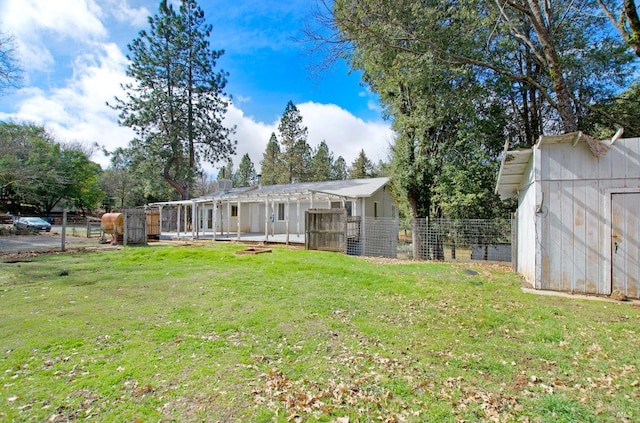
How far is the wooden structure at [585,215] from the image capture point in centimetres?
614

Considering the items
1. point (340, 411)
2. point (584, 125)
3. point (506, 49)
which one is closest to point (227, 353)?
point (340, 411)

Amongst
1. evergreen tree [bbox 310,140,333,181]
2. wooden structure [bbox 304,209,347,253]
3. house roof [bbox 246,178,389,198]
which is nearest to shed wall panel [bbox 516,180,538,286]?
wooden structure [bbox 304,209,347,253]

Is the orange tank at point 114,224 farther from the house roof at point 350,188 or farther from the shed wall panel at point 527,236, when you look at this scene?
the shed wall panel at point 527,236

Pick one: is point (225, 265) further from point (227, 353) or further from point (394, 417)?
point (394, 417)

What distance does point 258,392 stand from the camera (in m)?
2.83

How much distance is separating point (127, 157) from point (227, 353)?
26164mm

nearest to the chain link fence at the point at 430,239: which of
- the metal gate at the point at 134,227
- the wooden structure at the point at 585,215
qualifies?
the wooden structure at the point at 585,215

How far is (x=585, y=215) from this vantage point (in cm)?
642

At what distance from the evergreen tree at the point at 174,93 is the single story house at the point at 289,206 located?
445 cm

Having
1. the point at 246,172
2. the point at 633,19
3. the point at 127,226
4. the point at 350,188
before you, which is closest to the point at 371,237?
the point at 350,188

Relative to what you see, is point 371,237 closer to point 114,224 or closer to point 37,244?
point 114,224

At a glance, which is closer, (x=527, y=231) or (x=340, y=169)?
(x=527, y=231)

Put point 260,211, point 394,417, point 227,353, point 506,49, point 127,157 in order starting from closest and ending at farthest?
point 394,417
point 227,353
point 506,49
point 260,211
point 127,157

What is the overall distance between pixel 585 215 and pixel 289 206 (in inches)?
618
